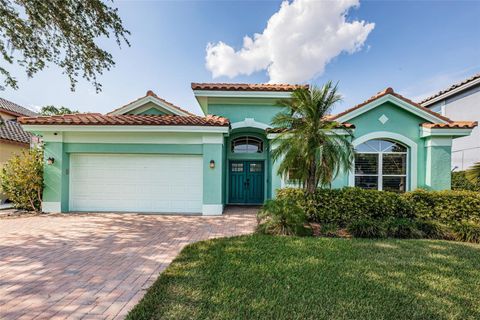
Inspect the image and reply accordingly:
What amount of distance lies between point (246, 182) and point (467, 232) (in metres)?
9.41

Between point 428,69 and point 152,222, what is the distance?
1634 centimetres

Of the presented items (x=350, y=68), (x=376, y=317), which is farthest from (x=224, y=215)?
(x=350, y=68)

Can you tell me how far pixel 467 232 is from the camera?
21.8 feet

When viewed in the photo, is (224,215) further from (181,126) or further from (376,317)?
(376,317)

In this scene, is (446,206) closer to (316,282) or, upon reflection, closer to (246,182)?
(316,282)

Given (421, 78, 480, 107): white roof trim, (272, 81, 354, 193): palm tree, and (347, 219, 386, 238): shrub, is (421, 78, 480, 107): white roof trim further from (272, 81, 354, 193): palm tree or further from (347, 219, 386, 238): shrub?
(347, 219, 386, 238): shrub

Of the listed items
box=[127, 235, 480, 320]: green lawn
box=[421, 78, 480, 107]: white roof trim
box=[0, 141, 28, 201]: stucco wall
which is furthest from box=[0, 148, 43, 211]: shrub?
box=[421, 78, 480, 107]: white roof trim

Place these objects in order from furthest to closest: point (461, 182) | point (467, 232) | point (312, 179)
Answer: point (461, 182) → point (312, 179) → point (467, 232)

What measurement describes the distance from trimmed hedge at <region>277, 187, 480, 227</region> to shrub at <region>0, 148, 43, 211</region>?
1174cm

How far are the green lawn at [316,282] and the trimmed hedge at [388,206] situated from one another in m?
1.75

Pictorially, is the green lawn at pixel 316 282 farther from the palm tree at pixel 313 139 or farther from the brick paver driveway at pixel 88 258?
the palm tree at pixel 313 139

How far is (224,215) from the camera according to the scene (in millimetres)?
9703

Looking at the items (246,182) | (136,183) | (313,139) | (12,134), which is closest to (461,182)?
(313,139)

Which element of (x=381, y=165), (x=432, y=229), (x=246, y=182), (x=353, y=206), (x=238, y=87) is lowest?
(x=432, y=229)
